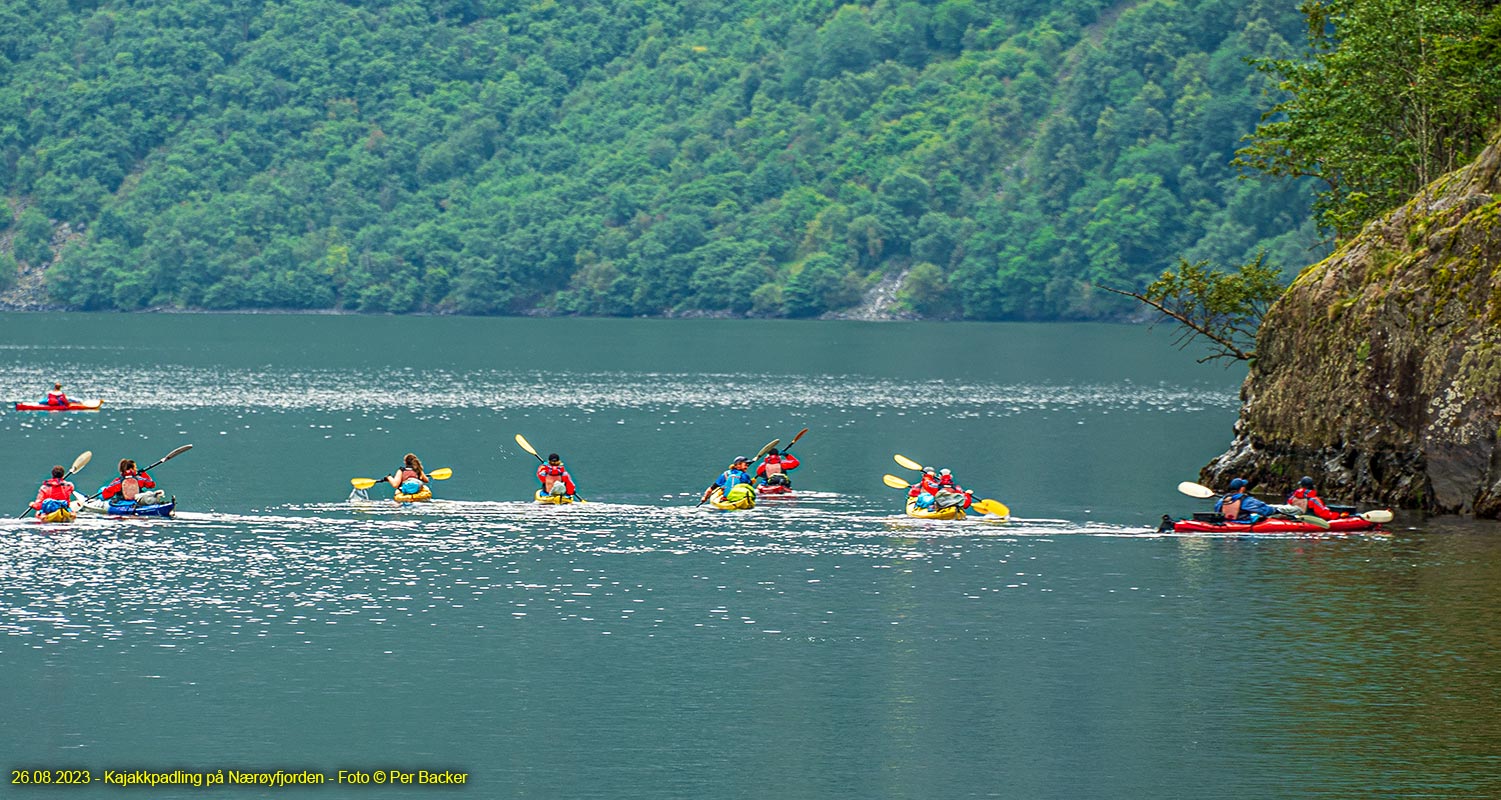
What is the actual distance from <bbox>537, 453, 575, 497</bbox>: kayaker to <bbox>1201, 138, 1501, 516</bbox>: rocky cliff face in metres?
23.7

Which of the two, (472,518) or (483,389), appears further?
(483,389)

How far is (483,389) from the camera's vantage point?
481 feet

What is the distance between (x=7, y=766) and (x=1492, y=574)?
123ft

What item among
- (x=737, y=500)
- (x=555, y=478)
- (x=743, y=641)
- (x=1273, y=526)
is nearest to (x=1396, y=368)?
(x=1273, y=526)

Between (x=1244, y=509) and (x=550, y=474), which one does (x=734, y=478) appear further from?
(x=1244, y=509)

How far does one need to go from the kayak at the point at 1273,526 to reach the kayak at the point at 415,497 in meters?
25.8

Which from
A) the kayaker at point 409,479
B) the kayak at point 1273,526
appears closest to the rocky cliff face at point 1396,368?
the kayak at point 1273,526

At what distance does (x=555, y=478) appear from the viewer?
7238 centimetres

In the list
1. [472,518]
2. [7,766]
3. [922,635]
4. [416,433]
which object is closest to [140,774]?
[7,766]

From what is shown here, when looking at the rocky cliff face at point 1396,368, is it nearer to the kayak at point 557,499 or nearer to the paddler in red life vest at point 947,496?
the paddler in red life vest at point 947,496

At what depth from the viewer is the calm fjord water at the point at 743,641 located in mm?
35375

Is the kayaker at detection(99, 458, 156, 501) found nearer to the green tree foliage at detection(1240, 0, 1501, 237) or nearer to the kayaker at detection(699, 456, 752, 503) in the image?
the kayaker at detection(699, 456, 752, 503)

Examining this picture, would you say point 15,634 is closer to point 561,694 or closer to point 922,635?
point 561,694

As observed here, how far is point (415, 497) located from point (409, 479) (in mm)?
683
